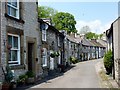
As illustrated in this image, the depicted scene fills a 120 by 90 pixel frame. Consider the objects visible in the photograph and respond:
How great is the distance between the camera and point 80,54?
6519cm

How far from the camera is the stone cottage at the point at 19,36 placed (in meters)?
13.7

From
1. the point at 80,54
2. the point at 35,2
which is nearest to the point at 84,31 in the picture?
the point at 80,54

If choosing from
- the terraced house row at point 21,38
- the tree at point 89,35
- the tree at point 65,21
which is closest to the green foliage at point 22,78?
the terraced house row at point 21,38

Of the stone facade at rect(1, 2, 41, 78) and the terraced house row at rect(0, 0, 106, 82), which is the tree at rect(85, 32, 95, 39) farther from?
the stone facade at rect(1, 2, 41, 78)

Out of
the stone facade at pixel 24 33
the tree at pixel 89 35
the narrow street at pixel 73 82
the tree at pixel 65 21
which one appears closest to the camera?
the stone facade at pixel 24 33

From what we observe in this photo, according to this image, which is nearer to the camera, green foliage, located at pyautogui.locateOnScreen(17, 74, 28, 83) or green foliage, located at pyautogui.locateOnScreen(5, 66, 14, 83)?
green foliage, located at pyautogui.locateOnScreen(5, 66, 14, 83)

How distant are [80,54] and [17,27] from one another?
50.4 metres

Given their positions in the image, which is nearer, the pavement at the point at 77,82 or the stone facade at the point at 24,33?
the stone facade at the point at 24,33

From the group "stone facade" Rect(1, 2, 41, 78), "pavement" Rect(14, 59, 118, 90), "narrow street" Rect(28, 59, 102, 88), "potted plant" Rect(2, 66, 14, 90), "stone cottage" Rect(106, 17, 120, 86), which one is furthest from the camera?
"stone cottage" Rect(106, 17, 120, 86)

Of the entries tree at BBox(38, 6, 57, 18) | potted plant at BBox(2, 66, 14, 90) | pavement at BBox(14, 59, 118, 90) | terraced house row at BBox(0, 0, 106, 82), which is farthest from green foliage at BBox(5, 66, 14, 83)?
tree at BBox(38, 6, 57, 18)

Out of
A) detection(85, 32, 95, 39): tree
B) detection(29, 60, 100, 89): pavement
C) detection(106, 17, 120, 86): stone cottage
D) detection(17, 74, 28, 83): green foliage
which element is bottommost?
detection(29, 60, 100, 89): pavement

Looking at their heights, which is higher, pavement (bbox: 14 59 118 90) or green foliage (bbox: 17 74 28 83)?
green foliage (bbox: 17 74 28 83)

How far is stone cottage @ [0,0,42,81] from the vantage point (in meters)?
13.7

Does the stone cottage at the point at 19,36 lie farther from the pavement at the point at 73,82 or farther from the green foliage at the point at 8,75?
the pavement at the point at 73,82
